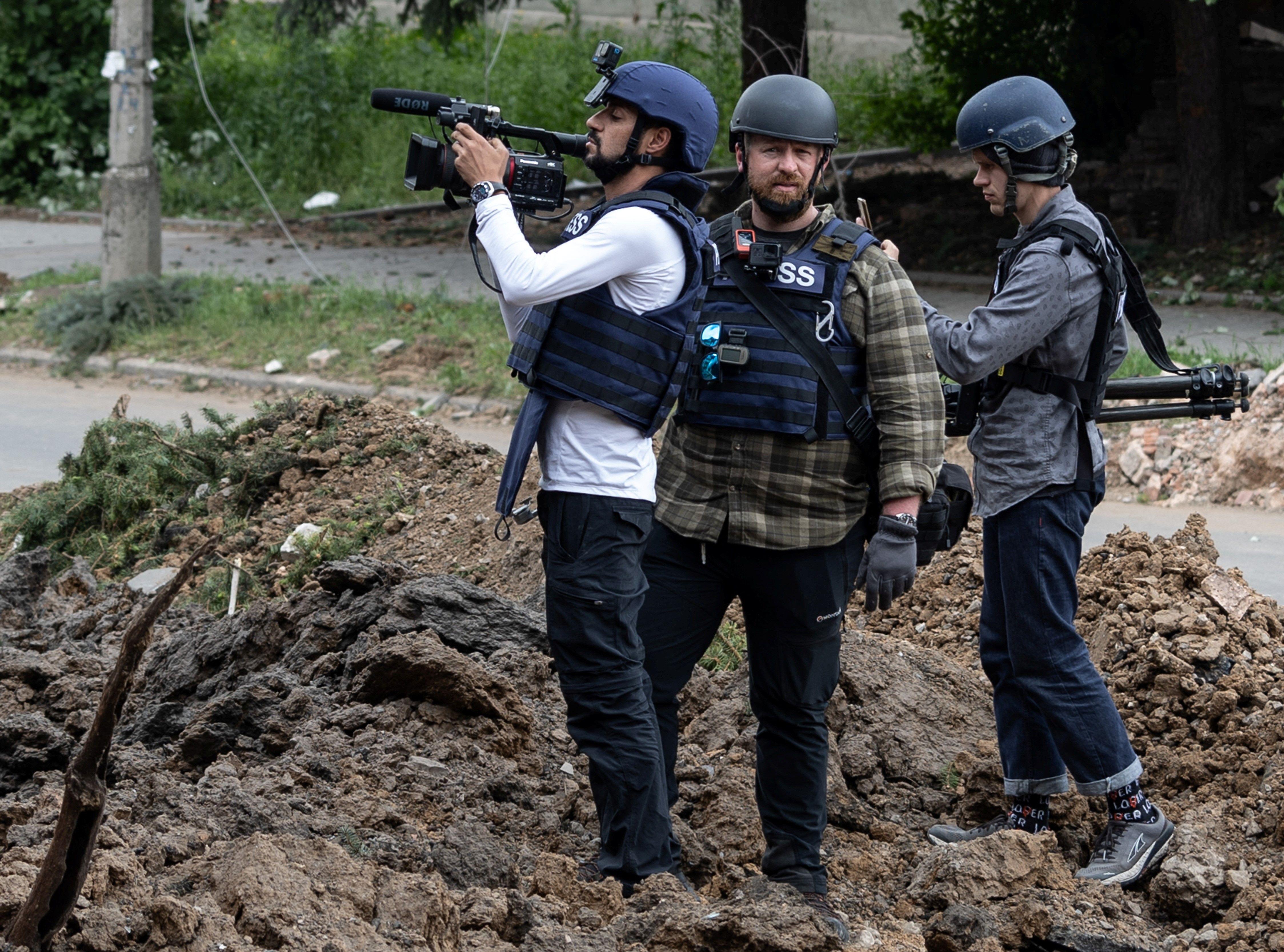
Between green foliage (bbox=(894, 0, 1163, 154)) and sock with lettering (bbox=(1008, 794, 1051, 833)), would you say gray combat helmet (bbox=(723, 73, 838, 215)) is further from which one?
green foliage (bbox=(894, 0, 1163, 154))

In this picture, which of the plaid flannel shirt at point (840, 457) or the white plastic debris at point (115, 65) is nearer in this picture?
the plaid flannel shirt at point (840, 457)

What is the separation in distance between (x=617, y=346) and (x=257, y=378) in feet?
→ 25.4

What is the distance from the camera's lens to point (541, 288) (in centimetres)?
300

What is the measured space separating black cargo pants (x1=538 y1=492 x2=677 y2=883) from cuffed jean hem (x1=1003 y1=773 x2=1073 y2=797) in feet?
3.41

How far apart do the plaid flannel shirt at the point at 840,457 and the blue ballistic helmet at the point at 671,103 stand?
13.4 inches

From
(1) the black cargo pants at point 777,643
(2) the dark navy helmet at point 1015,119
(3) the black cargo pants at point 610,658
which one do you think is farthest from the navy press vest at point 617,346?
(2) the dark navy helmet at point 1015,119

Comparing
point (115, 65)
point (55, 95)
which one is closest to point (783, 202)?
point (115, 65)

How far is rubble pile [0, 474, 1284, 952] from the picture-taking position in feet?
9.27

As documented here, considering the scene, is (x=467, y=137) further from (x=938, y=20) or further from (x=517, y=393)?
(x=938, y=20)

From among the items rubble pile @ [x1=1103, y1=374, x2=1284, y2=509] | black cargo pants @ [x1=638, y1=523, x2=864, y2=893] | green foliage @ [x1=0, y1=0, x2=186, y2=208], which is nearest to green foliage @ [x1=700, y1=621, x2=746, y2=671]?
black cargo pants @ [x1=638, y1=523, x2=864, y2=893]

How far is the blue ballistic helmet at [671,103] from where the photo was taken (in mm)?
3125

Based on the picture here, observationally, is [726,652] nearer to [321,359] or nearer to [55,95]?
[321,359]

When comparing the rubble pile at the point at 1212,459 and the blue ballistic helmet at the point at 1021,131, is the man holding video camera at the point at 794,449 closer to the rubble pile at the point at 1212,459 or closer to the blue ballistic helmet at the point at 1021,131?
the blue ballistic helmet at the point at 1021,131

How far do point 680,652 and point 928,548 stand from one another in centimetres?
66
